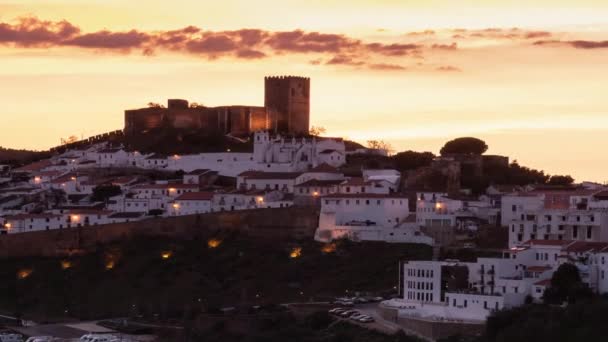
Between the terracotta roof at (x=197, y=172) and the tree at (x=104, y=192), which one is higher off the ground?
the terracotta roof at (x=197, y=172)

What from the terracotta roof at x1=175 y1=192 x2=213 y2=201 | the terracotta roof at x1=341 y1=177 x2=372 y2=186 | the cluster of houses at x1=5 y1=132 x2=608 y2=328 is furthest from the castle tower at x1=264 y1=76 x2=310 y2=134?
the terracotta roof at x1=341 y1=177 x2=372 y2=186

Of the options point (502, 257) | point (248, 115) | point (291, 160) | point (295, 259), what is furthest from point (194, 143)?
point (502, 257)

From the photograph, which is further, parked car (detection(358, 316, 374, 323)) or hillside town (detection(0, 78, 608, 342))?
hillside town (detection(0, 78, 608, 342))

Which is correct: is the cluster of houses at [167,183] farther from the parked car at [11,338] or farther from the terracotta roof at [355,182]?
the parked car at [11,338]

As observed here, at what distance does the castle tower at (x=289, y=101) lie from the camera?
96.0 metres

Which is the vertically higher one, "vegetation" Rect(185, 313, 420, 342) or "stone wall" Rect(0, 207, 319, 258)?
"stone wall" Rect(0, 207, 319, 258)

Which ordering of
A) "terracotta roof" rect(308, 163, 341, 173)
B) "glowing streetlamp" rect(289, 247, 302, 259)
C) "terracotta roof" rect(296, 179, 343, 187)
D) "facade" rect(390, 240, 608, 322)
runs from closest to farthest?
"facade" rect(390, 240, 608, 322) → "glowing streetlamp" rect(289, 247, 302, 259) → "terracotta roof" rect(296, 179, 343, 187) → "terracotta roof" rect(308, 163, 341, 173)

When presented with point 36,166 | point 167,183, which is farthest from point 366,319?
point 36,166

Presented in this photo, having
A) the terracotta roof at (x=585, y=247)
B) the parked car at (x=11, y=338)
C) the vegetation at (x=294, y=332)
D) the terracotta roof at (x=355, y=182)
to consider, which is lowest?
the parked car at (x=11, y=338)

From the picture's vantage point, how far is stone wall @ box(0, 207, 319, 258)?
236 feet

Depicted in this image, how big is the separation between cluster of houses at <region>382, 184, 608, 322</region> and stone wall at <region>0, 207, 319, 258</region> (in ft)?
29.1

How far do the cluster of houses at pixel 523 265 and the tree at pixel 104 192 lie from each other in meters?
21.9

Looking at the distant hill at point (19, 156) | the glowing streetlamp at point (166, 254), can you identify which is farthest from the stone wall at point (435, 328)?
the distant hill at point (19, 156)

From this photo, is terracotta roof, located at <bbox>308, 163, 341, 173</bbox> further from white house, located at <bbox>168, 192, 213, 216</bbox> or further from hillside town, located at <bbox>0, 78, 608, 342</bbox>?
white house, located at <bbox>168, 192, 213, 216</bbox>
